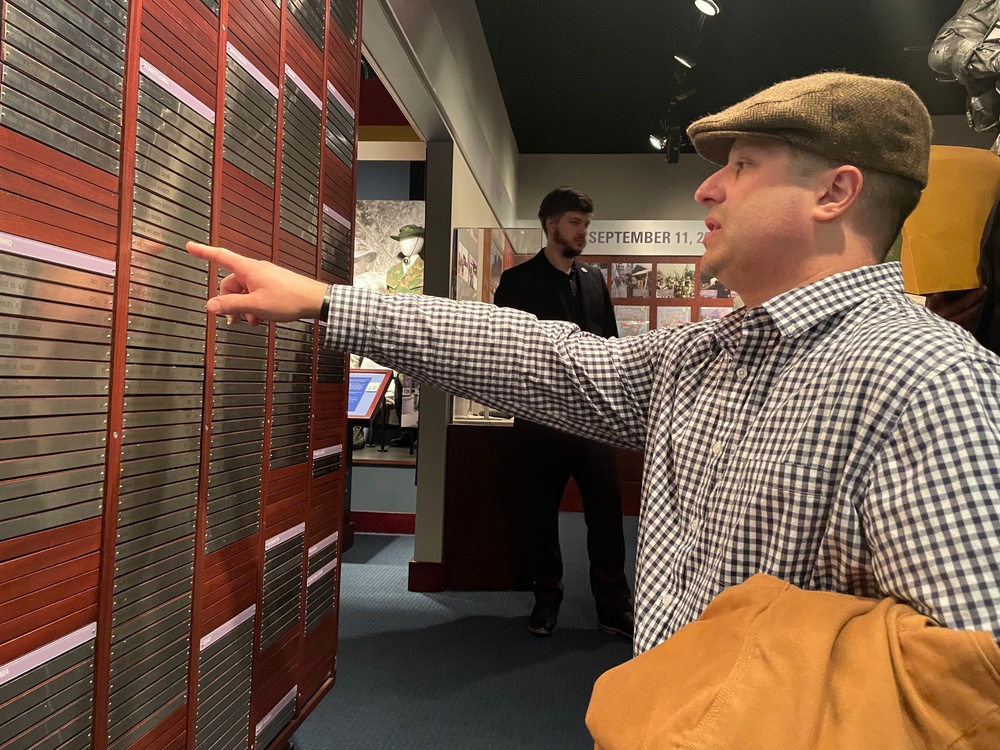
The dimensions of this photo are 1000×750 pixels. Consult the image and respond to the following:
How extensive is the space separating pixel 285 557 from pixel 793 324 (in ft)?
4.29

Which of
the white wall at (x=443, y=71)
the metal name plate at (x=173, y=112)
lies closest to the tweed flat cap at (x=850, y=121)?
the metal name plate at (x=173, y=112)

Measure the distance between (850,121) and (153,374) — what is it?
109cm

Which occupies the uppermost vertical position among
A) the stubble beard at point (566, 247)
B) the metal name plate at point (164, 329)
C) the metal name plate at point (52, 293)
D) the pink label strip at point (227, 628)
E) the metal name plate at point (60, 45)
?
the stubble beard at point (566, 247)

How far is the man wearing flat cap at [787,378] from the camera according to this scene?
2.24 feet

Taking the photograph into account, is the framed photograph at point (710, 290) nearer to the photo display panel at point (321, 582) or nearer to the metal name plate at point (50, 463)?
the photo display panel at point (321, 582)

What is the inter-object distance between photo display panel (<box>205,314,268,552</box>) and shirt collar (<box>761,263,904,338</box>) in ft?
3.25

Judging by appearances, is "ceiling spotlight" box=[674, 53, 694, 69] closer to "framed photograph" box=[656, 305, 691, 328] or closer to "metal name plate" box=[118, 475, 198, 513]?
"framed photograph" box=[656, 305, 691, 328]

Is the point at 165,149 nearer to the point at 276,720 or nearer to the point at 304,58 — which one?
the point at 304,58

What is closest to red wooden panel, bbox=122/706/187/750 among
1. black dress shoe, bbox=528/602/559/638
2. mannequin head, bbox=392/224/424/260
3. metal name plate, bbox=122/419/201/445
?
metal name plate, bbox=122/419/201/445

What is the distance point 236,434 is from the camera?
4.66ft

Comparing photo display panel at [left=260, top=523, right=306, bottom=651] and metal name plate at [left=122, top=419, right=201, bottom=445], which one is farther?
photo display panel at [left=260, top=523, right=306, bottom=651]

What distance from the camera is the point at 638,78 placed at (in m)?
5.93

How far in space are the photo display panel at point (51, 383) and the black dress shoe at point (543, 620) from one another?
2.40 metres

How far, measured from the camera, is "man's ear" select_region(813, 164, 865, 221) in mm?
937
